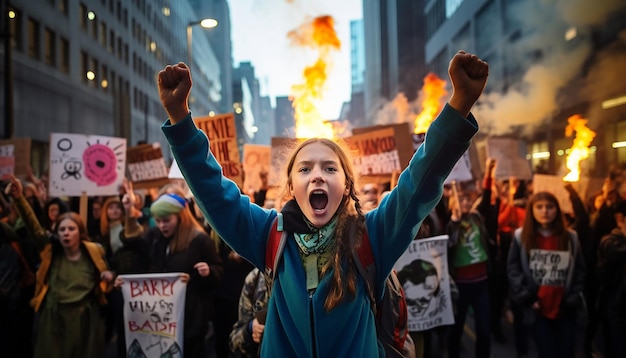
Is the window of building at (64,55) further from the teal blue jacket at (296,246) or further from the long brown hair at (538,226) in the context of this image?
the teal blue jacket at (296,246)

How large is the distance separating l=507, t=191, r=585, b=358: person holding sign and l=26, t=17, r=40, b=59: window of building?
21.0 m

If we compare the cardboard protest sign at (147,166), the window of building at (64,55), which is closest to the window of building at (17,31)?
the window of building at (64,55)

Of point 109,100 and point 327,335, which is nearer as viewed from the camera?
point 327,335

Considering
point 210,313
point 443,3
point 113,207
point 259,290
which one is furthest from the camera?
point 443,3

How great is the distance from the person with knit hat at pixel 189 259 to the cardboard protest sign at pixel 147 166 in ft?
12.6

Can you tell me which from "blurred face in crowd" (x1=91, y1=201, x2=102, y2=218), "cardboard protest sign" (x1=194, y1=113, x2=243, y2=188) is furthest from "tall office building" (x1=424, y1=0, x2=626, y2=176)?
"blurred face in crowd" (x1=91, y1=201, x2=102, y2=218)

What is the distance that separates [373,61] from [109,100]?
35012 millimetres

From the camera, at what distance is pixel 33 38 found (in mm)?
21203

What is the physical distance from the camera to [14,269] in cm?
540

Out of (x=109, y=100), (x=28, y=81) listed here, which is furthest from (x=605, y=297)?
(x=109, y=100)

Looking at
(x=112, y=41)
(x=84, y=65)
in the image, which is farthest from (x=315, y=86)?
(x=112, y=41)

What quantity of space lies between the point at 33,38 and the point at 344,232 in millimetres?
23129

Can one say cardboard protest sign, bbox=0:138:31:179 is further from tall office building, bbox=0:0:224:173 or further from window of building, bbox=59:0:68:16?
window of building, bbox=59:0:68:16

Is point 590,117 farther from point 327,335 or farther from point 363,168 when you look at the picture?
point 327,335
